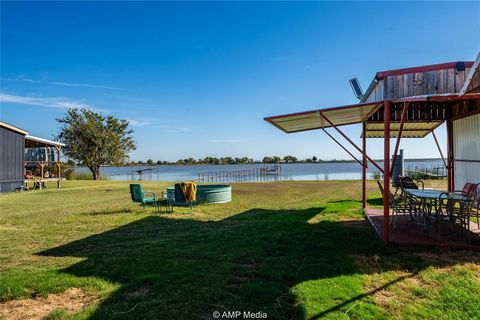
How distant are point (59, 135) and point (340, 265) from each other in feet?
115

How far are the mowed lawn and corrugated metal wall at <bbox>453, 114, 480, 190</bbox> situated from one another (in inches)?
122

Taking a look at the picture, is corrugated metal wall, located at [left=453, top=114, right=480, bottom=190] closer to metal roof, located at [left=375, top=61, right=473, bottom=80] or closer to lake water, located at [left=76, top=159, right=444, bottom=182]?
metal roof, located at [left=375, top=61, right=473, bottom=80]

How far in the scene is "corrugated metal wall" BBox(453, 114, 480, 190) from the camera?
6941 mm

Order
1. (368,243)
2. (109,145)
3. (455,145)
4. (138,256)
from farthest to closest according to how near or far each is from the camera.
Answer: (109,145)
(455,145)
(368,243)
(138,256)

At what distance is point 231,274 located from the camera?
3.80 metres

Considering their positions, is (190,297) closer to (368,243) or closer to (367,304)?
(367,304)

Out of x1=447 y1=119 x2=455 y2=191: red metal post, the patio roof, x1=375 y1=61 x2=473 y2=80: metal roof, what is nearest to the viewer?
the patio roof

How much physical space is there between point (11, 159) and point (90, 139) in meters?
15.1

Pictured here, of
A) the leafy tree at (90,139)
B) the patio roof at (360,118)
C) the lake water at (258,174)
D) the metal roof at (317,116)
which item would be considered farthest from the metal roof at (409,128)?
the leafy tree at (90,139)

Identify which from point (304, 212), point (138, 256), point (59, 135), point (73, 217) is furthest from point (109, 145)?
point (138, 256)

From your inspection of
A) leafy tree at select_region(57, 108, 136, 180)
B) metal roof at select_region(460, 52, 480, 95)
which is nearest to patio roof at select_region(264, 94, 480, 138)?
metal roof at select_region(460, 52, 480, 95)

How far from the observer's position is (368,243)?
206 inches

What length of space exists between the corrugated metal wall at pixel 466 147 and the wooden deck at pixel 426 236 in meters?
1.48

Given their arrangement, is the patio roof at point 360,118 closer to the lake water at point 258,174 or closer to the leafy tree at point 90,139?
the lake water at point 258,174
